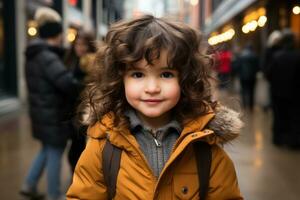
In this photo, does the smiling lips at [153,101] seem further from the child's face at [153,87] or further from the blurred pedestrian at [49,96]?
the blurred pedestrian at [49,96]

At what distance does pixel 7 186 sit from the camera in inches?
222

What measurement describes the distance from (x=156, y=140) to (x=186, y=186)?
0.22 metres

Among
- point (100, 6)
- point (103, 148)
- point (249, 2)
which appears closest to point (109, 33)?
point (103, 148)

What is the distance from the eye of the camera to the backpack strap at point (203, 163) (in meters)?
2.01

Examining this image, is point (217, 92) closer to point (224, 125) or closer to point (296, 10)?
point (224, 125)

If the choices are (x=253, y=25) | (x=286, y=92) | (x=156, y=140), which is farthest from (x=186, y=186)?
(x=253, y=25)

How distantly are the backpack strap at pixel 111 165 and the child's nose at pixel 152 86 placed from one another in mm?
278

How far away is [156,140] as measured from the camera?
2.09 meters

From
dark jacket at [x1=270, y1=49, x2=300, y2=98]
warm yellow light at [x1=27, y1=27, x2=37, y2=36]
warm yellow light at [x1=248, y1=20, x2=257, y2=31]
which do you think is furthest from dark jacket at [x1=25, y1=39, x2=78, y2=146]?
warm yellow light at [x1=248, y1=20, x2=257, y2=31]

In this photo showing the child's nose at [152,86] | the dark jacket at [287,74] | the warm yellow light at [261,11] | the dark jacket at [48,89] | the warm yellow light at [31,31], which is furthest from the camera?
the warm yellow light at [261,11]

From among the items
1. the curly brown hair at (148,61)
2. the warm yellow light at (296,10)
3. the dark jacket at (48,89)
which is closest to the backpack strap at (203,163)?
the curly brown hair at (148,61)

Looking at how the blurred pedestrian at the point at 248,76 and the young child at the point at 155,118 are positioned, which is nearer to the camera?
the young child at the point at 155,118

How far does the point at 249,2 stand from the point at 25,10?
7.32 m

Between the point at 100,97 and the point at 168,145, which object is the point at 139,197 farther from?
the point at 100,97
